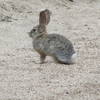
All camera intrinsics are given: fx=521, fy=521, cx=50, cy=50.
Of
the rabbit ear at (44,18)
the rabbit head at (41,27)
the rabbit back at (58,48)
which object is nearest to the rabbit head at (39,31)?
the rabbit head at (41,27)

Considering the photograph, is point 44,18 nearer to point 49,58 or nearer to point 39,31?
point 39,31

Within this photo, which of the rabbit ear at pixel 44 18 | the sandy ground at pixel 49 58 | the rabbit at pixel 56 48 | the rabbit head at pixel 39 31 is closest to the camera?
the sandy ground at pixel 49 58

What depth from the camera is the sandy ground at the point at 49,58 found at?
685cm

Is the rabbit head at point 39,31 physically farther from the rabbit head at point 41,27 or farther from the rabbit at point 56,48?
the rabbit at point 56,48

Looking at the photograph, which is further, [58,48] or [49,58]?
[49,58]

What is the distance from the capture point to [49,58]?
31.3 feet

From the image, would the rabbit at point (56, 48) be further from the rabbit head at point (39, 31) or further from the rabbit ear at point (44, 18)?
the rabbit ear at point (44, 18)

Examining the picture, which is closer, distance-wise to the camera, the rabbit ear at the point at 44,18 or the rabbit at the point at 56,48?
the rabbit at the point at 56,48

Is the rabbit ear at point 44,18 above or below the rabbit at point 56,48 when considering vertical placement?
above

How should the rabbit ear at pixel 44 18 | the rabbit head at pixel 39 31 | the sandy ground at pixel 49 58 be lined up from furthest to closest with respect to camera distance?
the rabbit ear at pixel 44 18 → the rabbit head at pixel 39 31 → the sandy ground at pixel 49 58

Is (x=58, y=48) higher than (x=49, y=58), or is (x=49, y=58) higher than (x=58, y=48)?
(x=58, y=48)

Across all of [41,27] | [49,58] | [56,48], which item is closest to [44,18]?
[41,27]

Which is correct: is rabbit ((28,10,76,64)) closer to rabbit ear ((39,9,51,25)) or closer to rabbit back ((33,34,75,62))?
rabbit back ((33,34,75,62))

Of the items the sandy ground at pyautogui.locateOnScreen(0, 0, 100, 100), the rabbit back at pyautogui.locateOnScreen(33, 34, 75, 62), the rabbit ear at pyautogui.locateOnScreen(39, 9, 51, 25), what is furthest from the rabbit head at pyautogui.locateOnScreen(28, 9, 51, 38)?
the sandy ground at pyautogui.locateOnScreen(0, 0, 100, 100)
